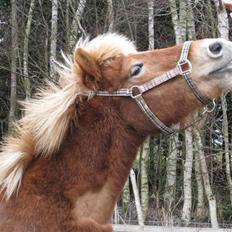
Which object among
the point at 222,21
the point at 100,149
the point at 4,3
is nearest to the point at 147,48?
the point at 4,3

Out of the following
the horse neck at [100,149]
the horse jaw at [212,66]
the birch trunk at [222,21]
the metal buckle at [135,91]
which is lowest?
the horse neck at [100,149]

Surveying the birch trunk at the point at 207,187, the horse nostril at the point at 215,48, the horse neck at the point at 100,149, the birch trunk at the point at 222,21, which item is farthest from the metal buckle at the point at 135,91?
the birch trunk at the point at 207,187

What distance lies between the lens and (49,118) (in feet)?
10.8

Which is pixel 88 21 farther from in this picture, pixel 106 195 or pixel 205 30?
pixel 106 195

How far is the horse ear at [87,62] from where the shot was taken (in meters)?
3.36

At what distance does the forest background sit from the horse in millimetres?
7557

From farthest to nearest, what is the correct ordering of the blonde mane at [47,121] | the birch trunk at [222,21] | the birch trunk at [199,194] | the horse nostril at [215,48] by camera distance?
the birch trunk at [199,194] < the birch trunk at [222,21] < the blonde mane at [47,121] < the horse nostril at [215,48]

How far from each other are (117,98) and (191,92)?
44cm

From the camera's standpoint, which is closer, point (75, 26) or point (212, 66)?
point (212, 66)

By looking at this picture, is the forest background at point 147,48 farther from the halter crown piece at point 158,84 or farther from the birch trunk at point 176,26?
the halter crown piece at point 158,84

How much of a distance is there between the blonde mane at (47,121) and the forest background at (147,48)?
7440 mm

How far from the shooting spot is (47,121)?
3.29m

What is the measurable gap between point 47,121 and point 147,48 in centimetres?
1257

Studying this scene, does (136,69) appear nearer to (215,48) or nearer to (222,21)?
(215,48)
